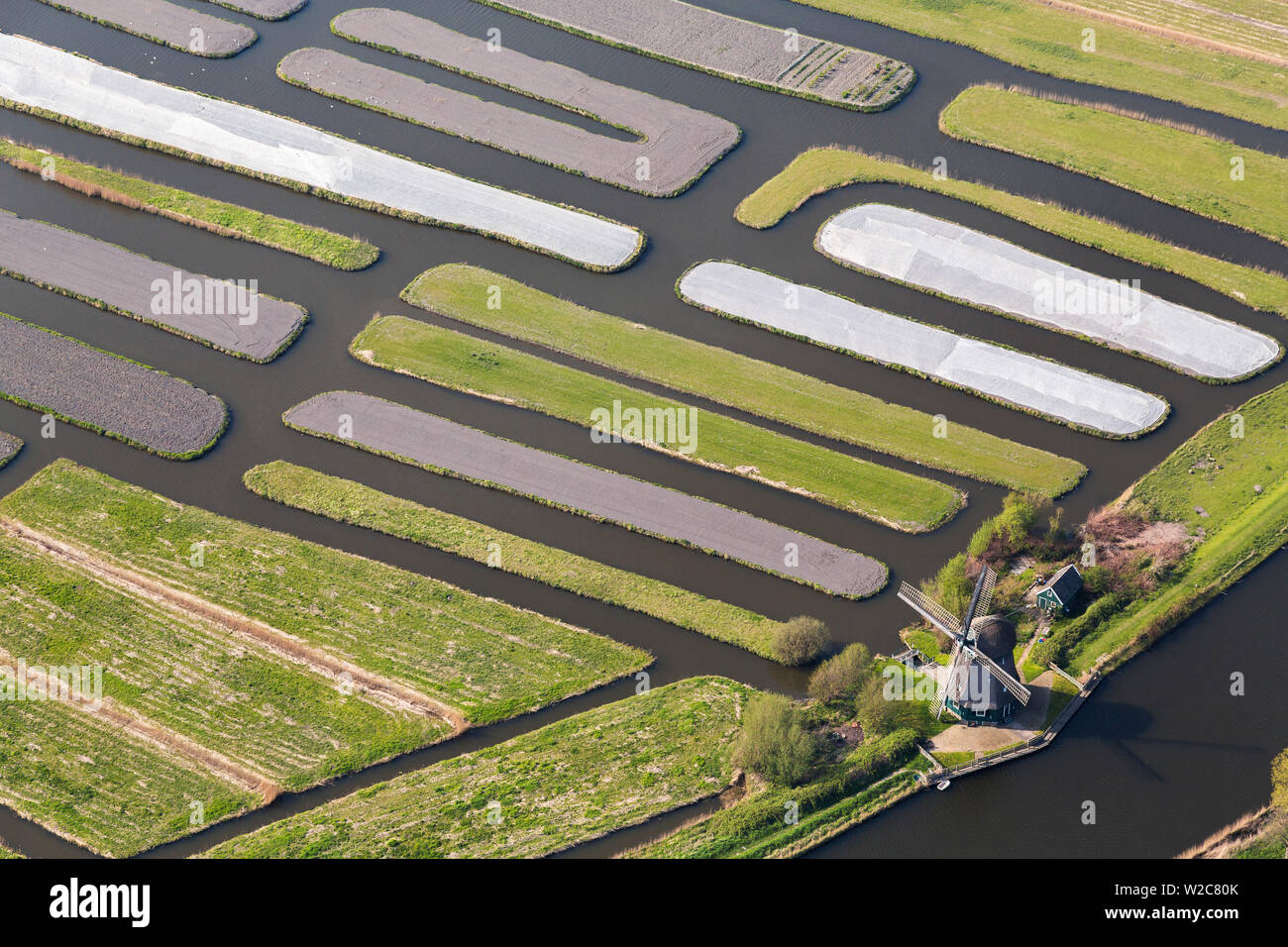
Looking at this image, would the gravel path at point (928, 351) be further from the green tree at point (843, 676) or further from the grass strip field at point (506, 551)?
the green tree at point (843, 676)

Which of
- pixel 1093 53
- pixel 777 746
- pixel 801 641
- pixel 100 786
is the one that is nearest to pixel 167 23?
pixel 100 786

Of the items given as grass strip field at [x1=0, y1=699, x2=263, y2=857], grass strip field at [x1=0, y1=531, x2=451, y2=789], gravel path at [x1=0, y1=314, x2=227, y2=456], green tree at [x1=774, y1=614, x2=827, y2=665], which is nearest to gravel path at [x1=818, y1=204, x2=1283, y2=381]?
green tree at [x1=774, y1=614, x2=827, y2=665]

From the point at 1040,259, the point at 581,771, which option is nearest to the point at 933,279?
the point at 1040,259

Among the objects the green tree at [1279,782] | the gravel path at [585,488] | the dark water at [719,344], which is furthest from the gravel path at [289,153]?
the green tree at [1279,782]

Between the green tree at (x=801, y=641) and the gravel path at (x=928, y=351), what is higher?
the gravel path at (x=928, y=351)

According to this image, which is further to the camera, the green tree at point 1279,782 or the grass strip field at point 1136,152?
the grass strip field at point 1136,152

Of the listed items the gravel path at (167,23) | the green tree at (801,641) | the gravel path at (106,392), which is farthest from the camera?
the gravel path at (167,23)
